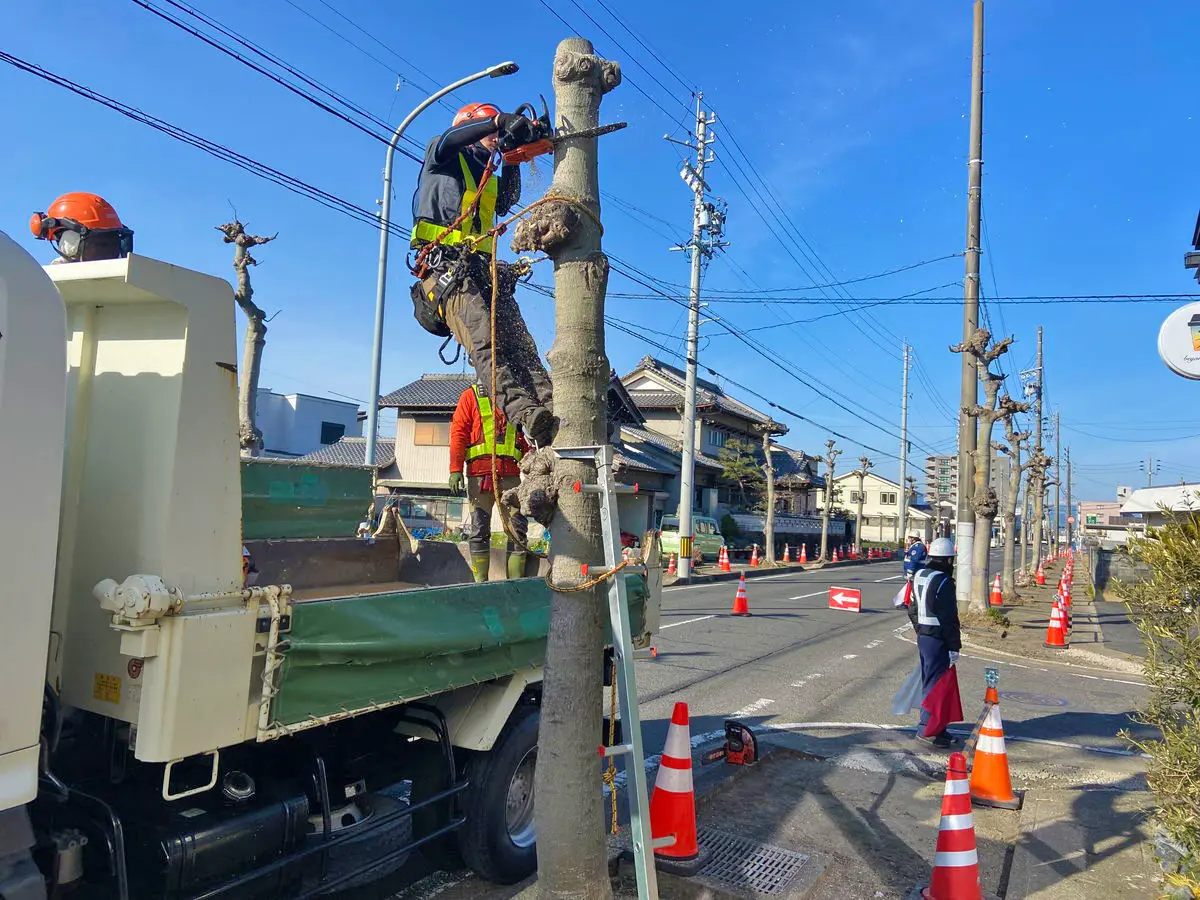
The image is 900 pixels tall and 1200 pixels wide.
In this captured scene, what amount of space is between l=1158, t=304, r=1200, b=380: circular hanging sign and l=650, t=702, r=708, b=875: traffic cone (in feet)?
24.0

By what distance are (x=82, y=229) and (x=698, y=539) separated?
29849 mm

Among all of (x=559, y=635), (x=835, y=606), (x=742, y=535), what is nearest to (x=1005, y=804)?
(x=559, y=635)

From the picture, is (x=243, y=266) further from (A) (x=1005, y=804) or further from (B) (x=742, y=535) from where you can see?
(B) (x=742, y=535)

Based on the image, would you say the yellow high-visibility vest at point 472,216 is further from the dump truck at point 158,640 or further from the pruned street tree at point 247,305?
the pruned street tree at point 247,305

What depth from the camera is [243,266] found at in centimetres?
1103

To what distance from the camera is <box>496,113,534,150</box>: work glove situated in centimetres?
304

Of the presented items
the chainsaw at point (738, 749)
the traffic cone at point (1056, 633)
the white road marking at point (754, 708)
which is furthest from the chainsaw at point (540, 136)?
the traffic cone at point (1056, 633)

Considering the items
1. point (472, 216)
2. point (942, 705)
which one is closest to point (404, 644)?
point (472, 216)

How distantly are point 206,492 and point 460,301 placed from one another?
7.30 feet

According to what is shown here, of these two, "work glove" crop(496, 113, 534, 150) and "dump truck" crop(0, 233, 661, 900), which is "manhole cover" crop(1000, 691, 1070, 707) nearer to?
"dump truck" crop(0, 233, 661, 900)

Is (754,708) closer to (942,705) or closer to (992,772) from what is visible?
(942,705)

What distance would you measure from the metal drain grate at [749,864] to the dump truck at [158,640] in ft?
5.00

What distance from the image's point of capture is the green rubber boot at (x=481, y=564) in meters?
5.52

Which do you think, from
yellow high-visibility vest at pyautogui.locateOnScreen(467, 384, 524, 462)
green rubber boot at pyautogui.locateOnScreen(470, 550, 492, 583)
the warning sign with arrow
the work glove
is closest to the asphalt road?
the warning sign with arrow
